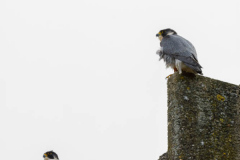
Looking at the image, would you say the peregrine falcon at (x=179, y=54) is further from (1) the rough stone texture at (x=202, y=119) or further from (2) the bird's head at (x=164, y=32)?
(2) the bird's head at (x=164, y=32)

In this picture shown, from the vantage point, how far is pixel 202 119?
5770 mm

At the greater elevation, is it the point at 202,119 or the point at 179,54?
the point at 179,54

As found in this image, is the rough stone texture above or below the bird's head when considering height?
below

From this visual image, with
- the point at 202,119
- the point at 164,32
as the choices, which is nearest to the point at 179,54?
the point at 202,119

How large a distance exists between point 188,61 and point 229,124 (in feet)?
4.02

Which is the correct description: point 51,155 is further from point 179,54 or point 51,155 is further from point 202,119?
point 202,119

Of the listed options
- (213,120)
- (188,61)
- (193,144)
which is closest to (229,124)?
(213,120)

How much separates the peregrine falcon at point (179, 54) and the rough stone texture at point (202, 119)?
0.37 meters

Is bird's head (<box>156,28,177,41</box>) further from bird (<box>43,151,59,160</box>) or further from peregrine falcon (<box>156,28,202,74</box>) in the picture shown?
bird (<box>43,151,59,160</box>)

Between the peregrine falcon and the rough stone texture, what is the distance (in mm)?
371

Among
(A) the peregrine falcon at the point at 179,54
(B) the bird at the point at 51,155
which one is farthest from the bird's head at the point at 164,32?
(B) the bird at the point at 51,155

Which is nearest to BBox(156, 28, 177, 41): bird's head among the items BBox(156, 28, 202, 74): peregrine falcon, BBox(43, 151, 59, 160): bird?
BBox(156, 28, 202, 74): peregrine falcon

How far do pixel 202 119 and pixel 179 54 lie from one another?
1609mm

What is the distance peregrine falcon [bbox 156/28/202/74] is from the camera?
21.2 feet
